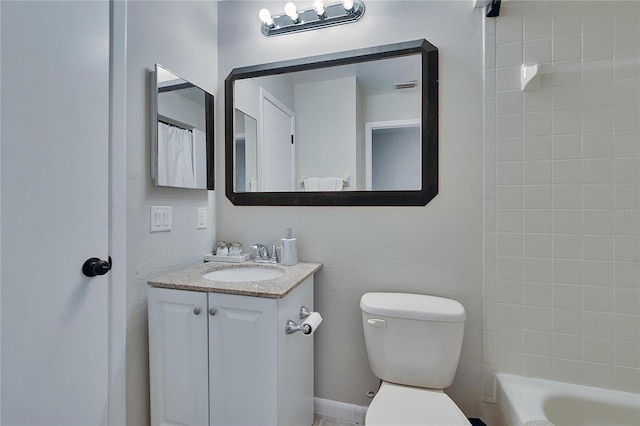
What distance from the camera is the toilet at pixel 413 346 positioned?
1.17 meters

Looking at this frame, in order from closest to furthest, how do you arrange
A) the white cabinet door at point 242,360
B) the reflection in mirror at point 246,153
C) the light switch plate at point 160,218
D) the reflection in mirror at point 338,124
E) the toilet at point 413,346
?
the white cabinet door at point 242,360 → the toilet at point 413,346 → the light switch plate at point 160,218 → the reflection in mirror at point 338,124 → the reflection in mirror at point 246,153

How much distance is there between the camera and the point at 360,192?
1.46 metres

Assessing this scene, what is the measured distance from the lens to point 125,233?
3.71 ft

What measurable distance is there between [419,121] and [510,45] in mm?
477

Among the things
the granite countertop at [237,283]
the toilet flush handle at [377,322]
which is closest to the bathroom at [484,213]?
the granite countertop at [237,283]

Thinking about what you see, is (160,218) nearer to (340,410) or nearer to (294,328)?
(294,328)

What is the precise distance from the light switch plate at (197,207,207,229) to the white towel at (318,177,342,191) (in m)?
0.64

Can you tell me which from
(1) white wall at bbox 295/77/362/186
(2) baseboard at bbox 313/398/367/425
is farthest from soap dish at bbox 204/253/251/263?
(2) baseboard at bbox 313/398/367/425

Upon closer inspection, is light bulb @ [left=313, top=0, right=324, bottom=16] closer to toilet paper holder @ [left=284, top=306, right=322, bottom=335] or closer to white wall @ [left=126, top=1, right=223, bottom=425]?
white wall @ [left=126, top=1, right=223, bottom=425]

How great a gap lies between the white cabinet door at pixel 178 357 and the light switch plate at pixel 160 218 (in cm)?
27

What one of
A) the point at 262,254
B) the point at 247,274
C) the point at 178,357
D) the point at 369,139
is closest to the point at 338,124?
the point at 369,139

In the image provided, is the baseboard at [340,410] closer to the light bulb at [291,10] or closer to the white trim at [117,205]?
the white trim at [117,205]

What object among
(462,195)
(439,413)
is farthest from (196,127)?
(439,413)

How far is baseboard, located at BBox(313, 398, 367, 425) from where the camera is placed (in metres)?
1.47
